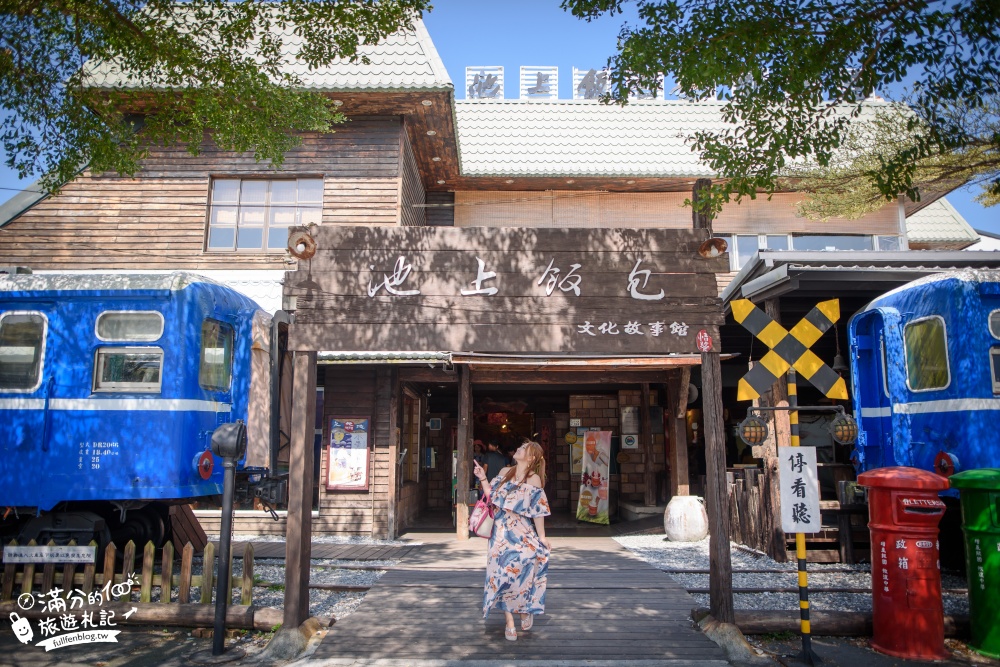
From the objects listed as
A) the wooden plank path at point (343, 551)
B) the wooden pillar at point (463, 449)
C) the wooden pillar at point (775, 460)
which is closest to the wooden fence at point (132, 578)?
the wooden plank path at point (343, 551)

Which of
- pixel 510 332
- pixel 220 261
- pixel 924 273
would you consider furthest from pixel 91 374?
pixel 924 273

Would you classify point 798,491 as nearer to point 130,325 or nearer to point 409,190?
point 130,325

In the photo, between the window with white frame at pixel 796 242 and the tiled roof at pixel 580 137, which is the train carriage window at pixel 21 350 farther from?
the window with white frame at pixel 796 242

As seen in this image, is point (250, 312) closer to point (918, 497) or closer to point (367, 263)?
point (367, 263)

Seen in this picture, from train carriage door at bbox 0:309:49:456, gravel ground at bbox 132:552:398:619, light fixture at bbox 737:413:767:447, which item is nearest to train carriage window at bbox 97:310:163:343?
train carriage door at bbox 0:309:49:456

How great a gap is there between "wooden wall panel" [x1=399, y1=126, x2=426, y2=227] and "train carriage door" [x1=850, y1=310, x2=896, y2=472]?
7.49 m

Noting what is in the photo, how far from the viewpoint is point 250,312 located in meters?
8.18

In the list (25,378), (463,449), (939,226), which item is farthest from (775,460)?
(939,226)

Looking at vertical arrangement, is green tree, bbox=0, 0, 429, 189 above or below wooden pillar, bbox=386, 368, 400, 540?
above

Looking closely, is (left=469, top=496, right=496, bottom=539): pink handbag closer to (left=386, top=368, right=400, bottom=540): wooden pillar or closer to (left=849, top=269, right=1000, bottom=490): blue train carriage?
(left=849, top=269, right=1000, bottom=490): blue train carriage

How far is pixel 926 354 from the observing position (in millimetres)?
7246

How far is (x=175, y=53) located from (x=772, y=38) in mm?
6506

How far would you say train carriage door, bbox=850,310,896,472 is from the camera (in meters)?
7.72

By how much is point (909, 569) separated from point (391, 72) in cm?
1023
